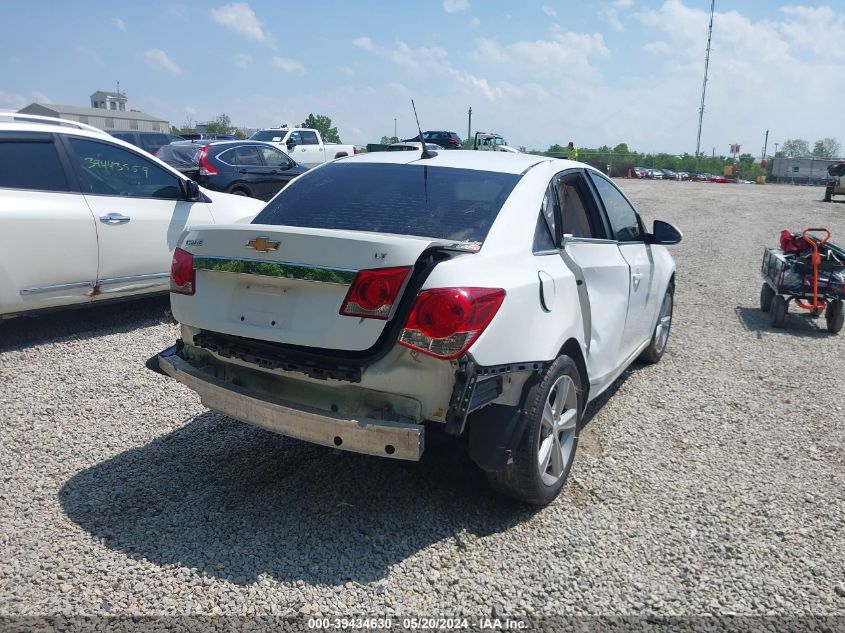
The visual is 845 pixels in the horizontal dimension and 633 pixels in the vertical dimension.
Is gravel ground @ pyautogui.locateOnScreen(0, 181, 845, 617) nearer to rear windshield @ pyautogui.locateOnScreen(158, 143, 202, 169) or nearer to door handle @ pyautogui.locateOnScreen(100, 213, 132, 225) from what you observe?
door handle @ pyautogui.locateOnScreen(100, 213, 132, 225)

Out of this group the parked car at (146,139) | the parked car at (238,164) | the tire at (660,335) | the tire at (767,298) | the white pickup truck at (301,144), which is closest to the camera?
the tire at (660,335)

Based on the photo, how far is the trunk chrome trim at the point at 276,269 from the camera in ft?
9.77

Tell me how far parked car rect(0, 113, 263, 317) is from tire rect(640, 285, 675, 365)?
442 cm

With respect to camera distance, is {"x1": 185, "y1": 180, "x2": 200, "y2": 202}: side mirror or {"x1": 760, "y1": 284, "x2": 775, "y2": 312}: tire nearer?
{"x1": 185, "y1": 180, "x2": 200, "y2": 202}: side mirror

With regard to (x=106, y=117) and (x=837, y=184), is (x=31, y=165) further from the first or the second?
(x=106, y=117)

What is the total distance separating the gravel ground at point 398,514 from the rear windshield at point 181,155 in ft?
28.3

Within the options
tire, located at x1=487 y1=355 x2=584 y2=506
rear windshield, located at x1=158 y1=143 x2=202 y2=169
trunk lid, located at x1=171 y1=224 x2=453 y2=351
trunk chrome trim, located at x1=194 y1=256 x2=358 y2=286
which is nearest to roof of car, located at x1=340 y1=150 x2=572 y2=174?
trunk lid, located at x1=171 y1=224 x2=453 y2=351

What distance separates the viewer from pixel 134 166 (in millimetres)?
6633

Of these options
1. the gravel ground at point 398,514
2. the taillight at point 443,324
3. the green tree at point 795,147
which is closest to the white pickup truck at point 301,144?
the gravel ground at point 398,514

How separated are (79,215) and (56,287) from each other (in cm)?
63

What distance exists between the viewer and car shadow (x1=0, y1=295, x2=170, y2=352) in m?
6.11

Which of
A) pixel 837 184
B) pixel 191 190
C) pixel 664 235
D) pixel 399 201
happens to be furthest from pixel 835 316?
pixel 837 184

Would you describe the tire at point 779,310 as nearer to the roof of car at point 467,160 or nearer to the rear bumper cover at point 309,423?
the roof of car at point 467,160

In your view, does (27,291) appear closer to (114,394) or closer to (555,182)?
(114,394)
